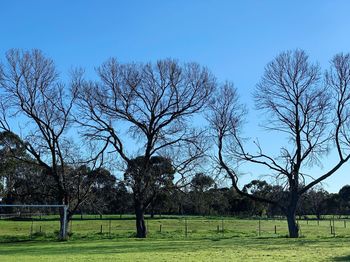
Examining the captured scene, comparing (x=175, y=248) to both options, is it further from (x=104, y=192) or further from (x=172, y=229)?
(x=172, y=229)

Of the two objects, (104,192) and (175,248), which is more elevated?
(104,192)

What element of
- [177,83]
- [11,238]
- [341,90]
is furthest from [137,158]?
[341,90]

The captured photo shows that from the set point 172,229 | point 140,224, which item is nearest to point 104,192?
point 172,229

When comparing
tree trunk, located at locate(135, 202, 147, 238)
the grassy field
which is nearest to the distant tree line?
tree trunk, located at locate(135, 202, 147, 238)

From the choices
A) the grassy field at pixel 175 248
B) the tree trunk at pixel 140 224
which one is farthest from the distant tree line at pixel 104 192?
the grassy field at pixel 175 248

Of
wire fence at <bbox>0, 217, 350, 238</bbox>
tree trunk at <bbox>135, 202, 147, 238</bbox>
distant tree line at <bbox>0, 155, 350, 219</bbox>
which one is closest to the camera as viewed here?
tree trunk at <bbox>135, 202, 147, 238</bbox>

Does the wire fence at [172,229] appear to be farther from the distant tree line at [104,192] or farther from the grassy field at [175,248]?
the grassy field at [175,248]

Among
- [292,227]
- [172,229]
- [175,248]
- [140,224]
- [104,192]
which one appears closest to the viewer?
[175,248]

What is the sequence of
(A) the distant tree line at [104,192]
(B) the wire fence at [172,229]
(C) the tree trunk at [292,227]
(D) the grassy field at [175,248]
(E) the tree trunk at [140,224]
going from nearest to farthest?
(D) the grassy field at [175,248] → (C) the tree trunk at [292,227] → (E) the tree trunk at [140,224] → (A) the distant tree line at [104,192] → (B) the wire fence at [172,229]

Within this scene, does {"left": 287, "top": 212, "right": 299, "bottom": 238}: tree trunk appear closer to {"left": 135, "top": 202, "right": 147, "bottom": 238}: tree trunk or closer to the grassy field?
the grassy field

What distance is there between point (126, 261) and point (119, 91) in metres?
23.3

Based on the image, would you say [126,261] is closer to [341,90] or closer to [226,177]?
[226,177]

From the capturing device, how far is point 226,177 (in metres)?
40.0

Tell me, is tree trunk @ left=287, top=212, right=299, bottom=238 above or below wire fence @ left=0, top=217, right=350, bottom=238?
above
